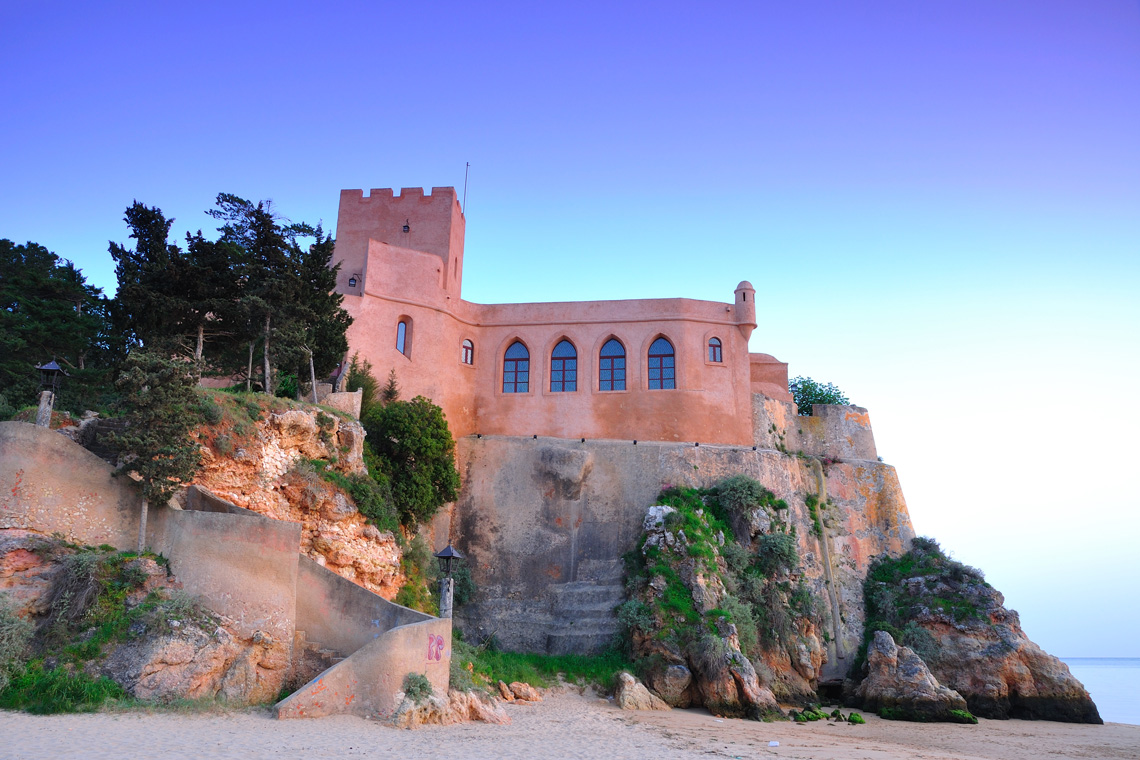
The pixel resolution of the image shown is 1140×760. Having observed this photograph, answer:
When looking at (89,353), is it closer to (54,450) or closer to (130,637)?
(54,450)

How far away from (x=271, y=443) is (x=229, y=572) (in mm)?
4455

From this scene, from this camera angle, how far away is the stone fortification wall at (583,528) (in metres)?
25.5

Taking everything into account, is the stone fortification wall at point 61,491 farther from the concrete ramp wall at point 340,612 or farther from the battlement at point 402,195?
the battlement at point 402,195

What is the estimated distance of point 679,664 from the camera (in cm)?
2252

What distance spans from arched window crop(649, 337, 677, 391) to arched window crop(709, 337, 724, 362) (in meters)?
1.56

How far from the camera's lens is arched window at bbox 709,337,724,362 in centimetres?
3120

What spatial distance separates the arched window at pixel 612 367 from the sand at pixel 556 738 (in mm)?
12274

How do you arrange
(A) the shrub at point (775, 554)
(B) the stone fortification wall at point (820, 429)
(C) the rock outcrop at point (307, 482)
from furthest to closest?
(B) the stone fortification wall at point (820, 429) < (A) the shrub at point (775, 554) < (C) the rock outcrop at point (307, 482)

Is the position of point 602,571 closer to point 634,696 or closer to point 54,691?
point 634,696

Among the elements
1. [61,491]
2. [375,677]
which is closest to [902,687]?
[375,677]

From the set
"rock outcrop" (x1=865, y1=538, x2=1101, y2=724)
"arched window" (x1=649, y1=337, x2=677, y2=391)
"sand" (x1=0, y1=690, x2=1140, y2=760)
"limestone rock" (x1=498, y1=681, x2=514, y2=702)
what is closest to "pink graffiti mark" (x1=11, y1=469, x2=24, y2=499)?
"sand" (x1=0, y1=690, x2=1140, y2=760)

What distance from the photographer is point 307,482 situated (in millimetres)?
20000

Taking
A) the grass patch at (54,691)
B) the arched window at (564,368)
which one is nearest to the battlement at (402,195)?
the arched window at (564,368)

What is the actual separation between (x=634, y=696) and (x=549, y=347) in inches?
555
